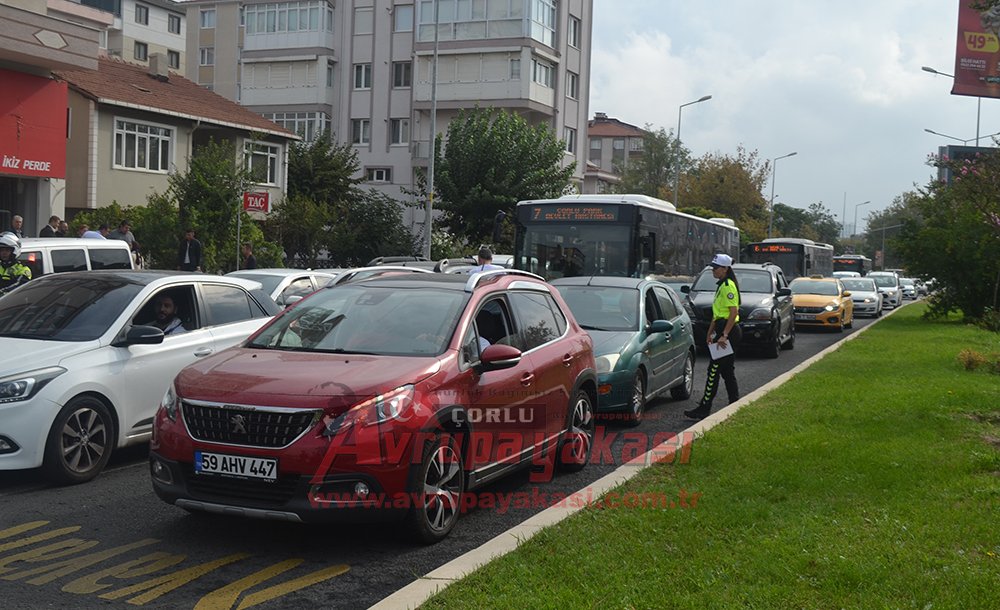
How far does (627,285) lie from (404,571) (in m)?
7.36

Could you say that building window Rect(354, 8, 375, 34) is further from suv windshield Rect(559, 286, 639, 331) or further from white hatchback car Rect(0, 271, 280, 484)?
white hatchback car Rect(0, 271, 280, 484)

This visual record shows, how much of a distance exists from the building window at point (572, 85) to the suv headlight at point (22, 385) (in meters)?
48.7

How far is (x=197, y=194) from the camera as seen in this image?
24.5 meters

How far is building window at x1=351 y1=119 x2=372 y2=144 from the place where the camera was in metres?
56.1

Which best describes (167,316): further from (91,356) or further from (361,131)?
(361,131)

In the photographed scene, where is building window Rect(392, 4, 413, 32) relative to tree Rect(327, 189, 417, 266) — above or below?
above

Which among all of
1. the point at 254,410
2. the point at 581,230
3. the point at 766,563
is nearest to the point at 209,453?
the point at 254,410

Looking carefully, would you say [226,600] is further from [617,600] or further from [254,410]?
[617,600]

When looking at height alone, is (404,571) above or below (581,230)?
below

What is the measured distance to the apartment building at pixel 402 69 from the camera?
50344 millimetres

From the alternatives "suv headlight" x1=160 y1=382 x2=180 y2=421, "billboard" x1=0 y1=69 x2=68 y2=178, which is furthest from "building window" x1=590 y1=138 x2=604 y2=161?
"suv headlight" x1=160 y1=382 x2=180 y2=421

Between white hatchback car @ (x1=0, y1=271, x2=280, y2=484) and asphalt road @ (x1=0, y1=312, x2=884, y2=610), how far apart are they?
1.13 ft

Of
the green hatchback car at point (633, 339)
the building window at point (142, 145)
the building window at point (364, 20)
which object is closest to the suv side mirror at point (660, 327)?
the green hatchback car at point (633, 339)

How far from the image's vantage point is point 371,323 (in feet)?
23.3
